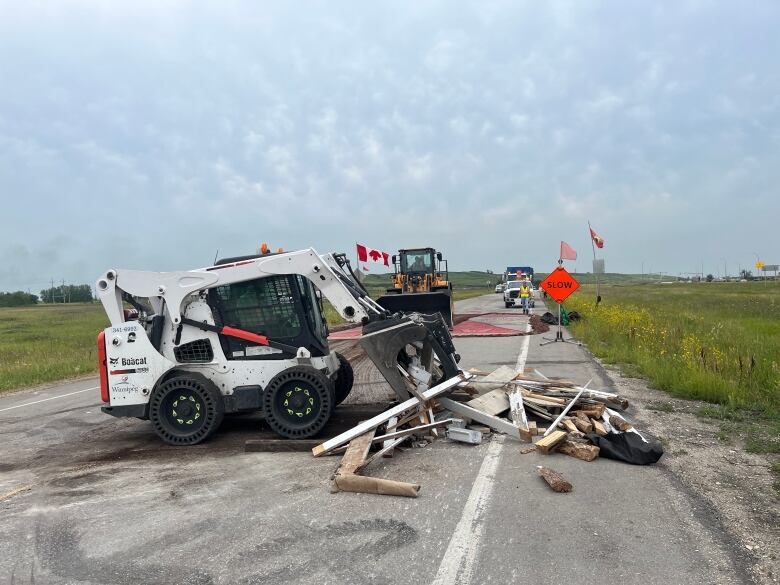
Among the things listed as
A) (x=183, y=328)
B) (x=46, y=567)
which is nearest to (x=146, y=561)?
(x=46, y=567)

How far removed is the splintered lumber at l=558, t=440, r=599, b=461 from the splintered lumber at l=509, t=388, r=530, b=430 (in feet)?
2.15

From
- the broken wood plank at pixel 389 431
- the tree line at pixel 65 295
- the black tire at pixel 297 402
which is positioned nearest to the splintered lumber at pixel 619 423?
the broken wood plank at pixel 389 431

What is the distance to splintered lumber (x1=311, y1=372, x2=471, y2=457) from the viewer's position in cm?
668

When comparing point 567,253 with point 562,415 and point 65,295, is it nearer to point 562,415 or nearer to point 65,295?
point 562,415

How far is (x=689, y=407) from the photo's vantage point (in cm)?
892

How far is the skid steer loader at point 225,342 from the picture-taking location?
24.7ft

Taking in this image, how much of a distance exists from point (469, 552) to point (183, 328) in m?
5.05

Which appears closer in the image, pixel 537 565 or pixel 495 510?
pixel 537 565

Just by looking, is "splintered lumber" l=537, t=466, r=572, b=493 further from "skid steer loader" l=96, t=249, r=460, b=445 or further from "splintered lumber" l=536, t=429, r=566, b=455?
"skid steer loader" l=96, t=249, r=460, b=445

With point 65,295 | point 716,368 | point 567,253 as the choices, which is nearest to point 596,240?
point 567,253

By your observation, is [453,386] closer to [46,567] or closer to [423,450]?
[423,450]

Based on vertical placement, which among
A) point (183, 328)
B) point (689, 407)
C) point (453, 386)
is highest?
point (183, 328)

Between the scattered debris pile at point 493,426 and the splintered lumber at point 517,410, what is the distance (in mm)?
13

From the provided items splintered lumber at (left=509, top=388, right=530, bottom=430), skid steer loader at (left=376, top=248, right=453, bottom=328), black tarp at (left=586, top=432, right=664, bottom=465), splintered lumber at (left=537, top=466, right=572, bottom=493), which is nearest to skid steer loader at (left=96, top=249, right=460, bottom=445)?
splintered lumber at (left=509, top=388, right=530, bottom=430)
